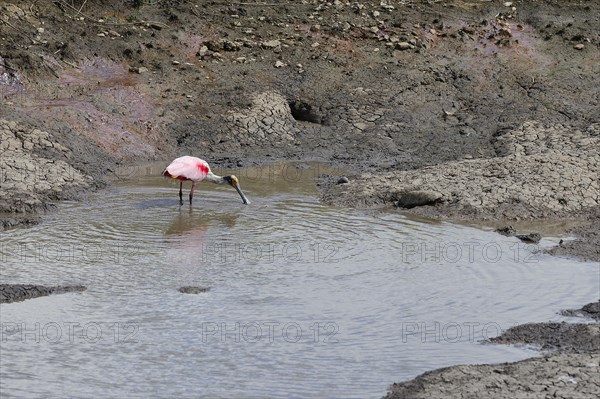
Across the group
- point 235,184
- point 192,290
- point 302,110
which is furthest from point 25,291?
point 302,110

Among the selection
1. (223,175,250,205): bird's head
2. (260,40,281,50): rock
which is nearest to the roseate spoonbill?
(223,175,250,205): bird's head

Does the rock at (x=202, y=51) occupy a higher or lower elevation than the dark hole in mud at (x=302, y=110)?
higher

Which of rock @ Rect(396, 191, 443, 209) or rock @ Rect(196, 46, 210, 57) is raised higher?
rock @ Rect(196, 46, 210, 57)

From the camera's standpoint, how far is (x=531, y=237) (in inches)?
544

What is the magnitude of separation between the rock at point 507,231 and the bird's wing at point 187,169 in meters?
4.19

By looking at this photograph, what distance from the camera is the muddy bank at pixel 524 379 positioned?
844 centimetres

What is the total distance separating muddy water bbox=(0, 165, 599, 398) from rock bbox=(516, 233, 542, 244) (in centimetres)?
24

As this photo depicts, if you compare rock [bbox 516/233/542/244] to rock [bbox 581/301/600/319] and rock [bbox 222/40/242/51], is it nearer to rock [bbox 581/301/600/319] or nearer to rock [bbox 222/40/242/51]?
rock [bbox 581/301/600/319]

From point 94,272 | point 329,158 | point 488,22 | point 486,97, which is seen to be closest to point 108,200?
point 94,272

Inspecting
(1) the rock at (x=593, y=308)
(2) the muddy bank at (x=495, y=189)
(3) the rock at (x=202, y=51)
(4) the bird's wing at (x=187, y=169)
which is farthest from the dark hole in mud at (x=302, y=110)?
(1) the rock at (x=593, y=308)

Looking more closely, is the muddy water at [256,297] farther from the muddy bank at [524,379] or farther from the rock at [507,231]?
the muddy bank at [524,379]

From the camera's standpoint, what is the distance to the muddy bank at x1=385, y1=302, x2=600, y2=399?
8438 mm

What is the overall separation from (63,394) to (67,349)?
0.99 m

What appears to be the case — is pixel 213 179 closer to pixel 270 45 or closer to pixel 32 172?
pixel 32 172
